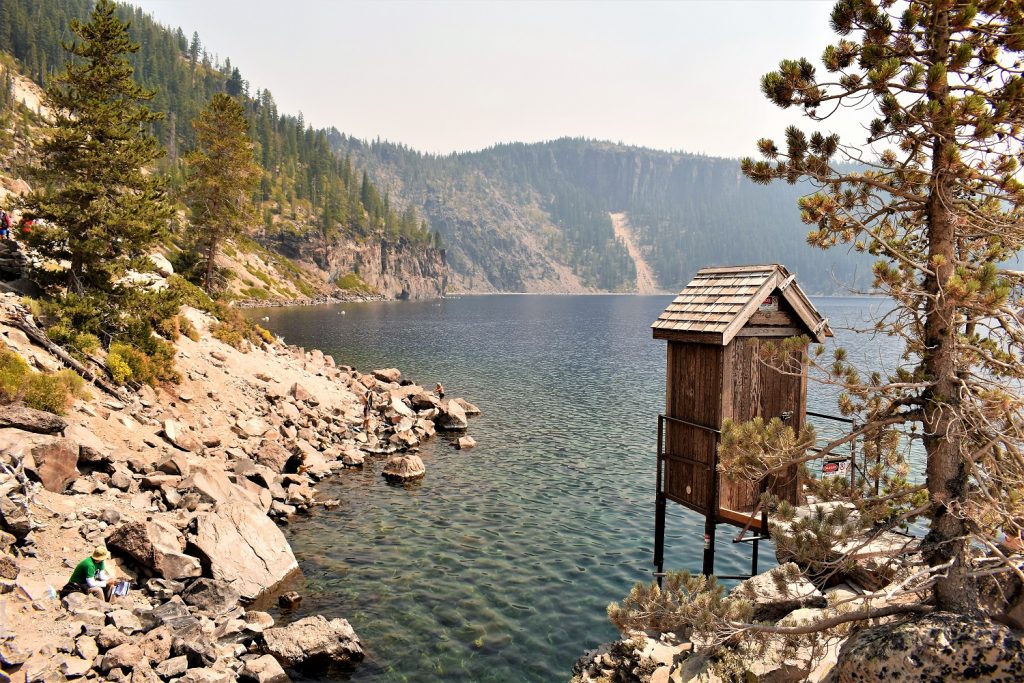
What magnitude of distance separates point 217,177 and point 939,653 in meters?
54.6

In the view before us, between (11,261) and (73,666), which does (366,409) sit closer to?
(11,261)

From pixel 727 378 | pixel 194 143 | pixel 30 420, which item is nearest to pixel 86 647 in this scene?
pixel 30 420

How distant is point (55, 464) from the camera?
16.1 metres

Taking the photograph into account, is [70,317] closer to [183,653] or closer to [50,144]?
[50,144]

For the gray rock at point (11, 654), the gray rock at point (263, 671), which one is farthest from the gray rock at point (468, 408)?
the gray rock at point (11, 654)

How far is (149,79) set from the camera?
608 feet

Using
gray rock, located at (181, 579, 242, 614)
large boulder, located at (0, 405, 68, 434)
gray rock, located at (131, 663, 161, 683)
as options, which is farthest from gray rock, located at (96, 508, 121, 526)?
gray rock, located at (131, 663, 161, 683)

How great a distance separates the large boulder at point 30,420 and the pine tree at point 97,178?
9693 millimetres

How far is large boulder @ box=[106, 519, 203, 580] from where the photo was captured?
48.0 ft

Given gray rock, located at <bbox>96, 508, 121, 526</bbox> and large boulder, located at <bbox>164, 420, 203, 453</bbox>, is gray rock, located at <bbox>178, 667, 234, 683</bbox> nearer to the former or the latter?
gray rock, located at <bbox>96, 508, 121, 526</bbox>

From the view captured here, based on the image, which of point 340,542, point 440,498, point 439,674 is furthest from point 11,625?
point 440,498

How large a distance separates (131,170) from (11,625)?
71.8 feet

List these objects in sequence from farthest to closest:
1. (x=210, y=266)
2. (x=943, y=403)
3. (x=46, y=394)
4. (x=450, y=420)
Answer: (x=210, y=266) < (x=450, y=420) < (x=46, y=394) < (x=943, y=403)

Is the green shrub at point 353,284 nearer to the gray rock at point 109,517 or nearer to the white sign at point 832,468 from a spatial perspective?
the gray rock at point 109,517
